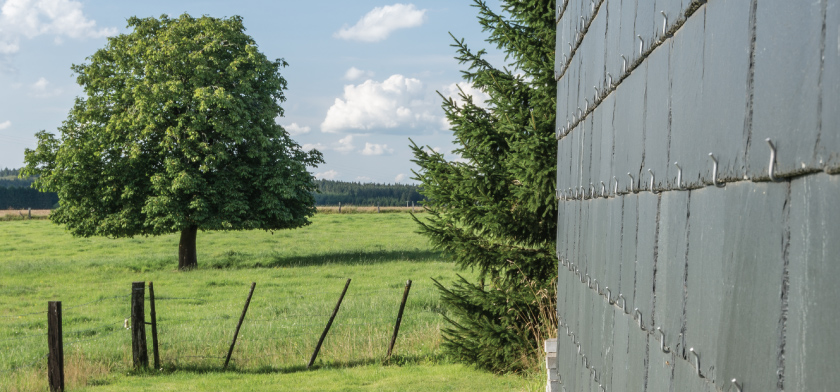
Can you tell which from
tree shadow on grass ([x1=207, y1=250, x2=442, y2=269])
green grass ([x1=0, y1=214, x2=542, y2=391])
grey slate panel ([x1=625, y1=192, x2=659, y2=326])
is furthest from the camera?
tree shadow on grass ([x1=207, y1=250, x2=442, y2=269])

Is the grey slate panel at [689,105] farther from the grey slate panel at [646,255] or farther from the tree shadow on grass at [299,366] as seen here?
the tree shadow on grass at [299,366]

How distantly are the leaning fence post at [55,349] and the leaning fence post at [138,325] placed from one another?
3.85 ft

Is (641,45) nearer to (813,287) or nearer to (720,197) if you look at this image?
(720,197)

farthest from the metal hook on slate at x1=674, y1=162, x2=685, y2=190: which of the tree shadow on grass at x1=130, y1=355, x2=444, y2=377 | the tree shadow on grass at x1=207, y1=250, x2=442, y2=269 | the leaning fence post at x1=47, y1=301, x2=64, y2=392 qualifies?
the tree shadow on grass at x1=207, y1=250, x2=442, y2=269

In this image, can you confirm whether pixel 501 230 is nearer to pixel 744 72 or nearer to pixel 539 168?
pixel 539 168

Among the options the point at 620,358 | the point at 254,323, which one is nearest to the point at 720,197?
the point at 620,358

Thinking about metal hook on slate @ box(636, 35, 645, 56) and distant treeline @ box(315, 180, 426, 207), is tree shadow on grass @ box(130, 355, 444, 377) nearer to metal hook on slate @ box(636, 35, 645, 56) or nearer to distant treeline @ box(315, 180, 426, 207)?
metal hook on slate @ box(636, 35, 645, 56)

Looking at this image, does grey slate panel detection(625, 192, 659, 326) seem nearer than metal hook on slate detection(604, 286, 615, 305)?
Yes

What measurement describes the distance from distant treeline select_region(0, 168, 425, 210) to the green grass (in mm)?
45304

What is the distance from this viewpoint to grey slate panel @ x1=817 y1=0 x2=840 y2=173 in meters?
0.83

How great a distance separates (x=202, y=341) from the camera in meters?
13.0

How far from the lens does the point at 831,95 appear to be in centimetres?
85

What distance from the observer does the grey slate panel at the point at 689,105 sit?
1420mm

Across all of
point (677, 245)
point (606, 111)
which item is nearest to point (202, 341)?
point (606, 111)
